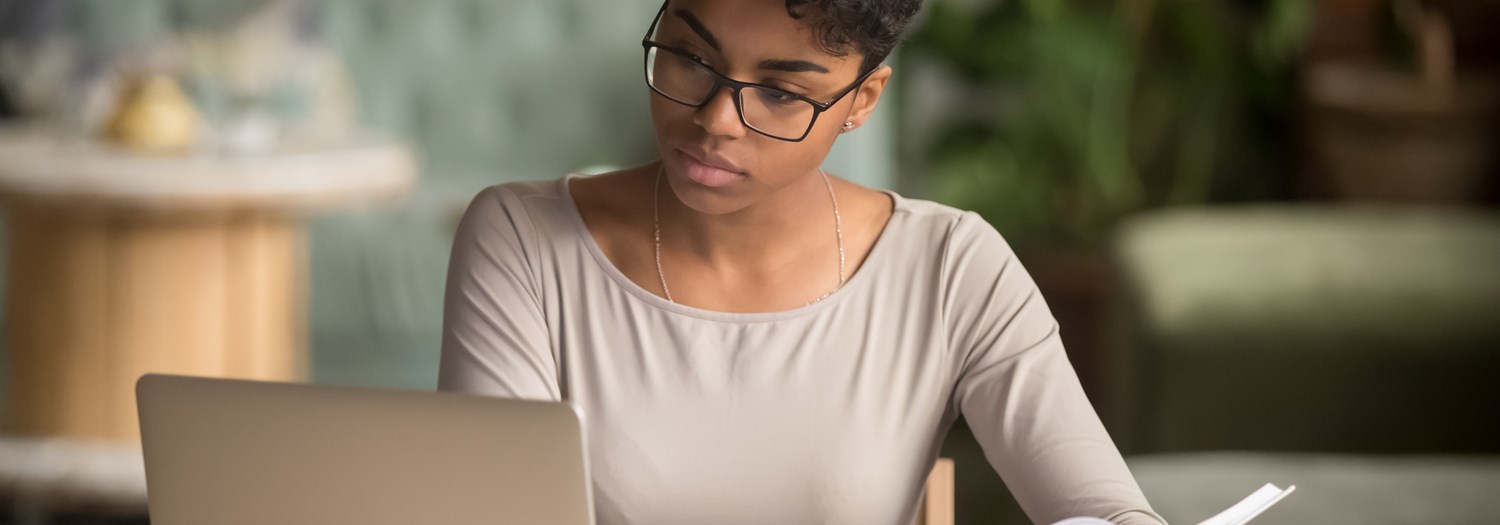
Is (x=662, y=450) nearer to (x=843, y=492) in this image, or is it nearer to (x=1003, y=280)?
(x=843, y=492)

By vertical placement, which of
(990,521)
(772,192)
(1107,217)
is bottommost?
(990,521)

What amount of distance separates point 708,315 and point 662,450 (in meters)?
0.11

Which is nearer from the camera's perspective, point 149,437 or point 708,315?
point 149,437

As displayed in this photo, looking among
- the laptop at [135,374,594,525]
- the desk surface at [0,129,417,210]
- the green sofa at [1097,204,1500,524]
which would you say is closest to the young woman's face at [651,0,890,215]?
the laptop at [135,374,594,525]

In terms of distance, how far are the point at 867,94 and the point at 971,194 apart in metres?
3.35

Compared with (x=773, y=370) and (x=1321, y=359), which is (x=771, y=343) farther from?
(x=1321, y=359)

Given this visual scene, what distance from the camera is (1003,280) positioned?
50.9 inches

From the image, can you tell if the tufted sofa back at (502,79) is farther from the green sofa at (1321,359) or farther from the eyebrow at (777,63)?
the eyebrow at (777,63)

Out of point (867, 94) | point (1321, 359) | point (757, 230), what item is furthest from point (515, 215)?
point (1321, 359)

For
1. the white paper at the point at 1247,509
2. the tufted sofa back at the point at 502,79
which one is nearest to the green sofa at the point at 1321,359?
the white paper at the point at 1247,509

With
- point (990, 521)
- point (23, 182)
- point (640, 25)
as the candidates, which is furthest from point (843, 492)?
point (640, 25)

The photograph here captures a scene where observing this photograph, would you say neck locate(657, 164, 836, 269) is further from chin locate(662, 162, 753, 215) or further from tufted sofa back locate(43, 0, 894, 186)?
tufted sofa back locate(43, 0, 894, 186)

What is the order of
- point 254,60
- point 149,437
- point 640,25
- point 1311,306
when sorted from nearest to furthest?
point 149,437 < point 1311,306 < point 254,60 < point 640,25

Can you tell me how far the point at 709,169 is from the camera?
46.1 inches
